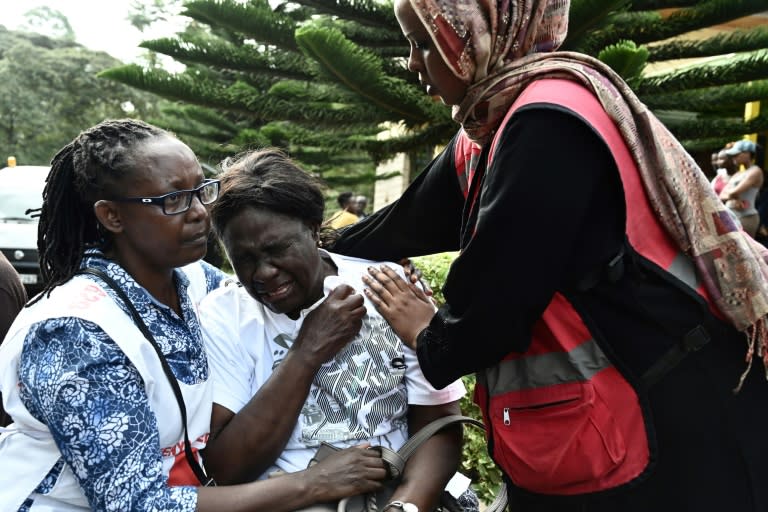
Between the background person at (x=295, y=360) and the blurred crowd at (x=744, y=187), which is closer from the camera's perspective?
the background person at (x=295, y=360)

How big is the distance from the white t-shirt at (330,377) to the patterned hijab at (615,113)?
2.34 ft

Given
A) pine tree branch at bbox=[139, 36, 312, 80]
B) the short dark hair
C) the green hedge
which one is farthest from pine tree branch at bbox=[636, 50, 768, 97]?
the short dark hair

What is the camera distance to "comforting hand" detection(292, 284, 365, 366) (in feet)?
6.83

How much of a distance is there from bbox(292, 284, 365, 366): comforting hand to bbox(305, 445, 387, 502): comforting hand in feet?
0.85

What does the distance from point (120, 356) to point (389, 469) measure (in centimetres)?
74

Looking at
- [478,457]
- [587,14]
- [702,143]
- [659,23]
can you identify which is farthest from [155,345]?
[702,143]

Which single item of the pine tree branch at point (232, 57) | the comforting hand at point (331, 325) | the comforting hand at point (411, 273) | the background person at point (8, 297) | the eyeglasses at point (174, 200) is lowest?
the background person at point (8, 297)

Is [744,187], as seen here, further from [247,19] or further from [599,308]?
[599,308]

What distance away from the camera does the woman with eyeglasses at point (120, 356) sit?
1.66m

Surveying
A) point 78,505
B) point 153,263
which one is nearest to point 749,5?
point 153,263

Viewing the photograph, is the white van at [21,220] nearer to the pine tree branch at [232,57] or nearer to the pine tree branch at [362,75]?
the pine tree branch at [232,57]

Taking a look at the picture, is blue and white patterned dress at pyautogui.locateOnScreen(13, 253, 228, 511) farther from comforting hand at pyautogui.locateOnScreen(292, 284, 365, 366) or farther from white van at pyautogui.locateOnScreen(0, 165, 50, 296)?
white van at pyautogui.locateOnScreen(0, 165, 50, 296)

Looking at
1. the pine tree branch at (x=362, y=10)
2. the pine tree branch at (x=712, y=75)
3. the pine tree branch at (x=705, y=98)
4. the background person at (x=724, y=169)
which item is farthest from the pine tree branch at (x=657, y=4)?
the background person at (x=724, y=169)

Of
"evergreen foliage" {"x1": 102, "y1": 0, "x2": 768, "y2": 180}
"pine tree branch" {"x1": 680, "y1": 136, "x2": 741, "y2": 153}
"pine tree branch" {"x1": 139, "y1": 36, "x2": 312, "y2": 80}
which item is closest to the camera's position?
"evergreen foliage" {"x1": 102, "y1": 0, "x2": 768, "y2": 180}
